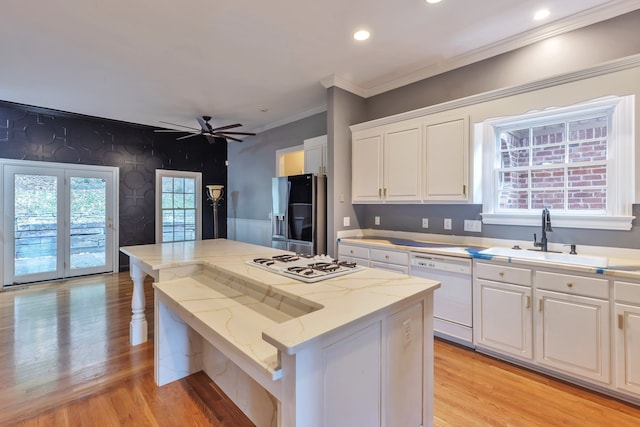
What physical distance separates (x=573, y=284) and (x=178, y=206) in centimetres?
632

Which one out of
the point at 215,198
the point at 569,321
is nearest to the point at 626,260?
the point at 569,321

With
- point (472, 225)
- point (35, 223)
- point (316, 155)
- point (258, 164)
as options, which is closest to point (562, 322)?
point (472, 225)

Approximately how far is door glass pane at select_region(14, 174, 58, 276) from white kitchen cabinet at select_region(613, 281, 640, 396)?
6.95m

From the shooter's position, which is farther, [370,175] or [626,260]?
[370,175]

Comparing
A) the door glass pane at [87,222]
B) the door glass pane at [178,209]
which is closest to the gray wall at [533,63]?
the door glass pane at [178,209]

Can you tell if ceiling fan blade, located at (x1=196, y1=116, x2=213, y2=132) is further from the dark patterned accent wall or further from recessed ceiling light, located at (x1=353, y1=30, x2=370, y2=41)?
recessed ceiling light, located at (x1=353, y1=30, x2=370, y2=41)

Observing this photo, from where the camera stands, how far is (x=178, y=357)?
7.20ft

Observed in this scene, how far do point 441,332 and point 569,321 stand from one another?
3.26 ft

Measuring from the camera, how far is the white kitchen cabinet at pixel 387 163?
3.18m

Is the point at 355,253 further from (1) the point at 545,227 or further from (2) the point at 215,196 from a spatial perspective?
(2) the point at 215,196

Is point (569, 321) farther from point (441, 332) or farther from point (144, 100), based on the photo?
point (144, 100)

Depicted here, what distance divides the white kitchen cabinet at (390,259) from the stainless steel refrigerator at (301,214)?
0.79 m

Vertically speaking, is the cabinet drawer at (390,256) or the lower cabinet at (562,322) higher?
the cabinet drawer at (390,256)

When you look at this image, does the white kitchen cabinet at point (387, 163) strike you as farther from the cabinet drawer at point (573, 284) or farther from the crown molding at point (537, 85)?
the cabinet drawer at point (573, 284)
